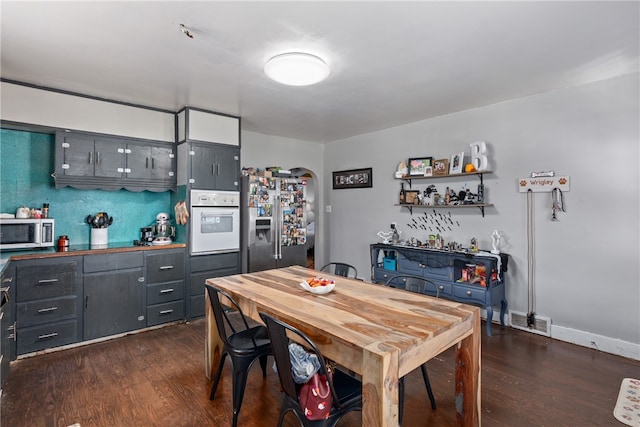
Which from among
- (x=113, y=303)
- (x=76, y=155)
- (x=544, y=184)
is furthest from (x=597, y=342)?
(x=76, y=155)

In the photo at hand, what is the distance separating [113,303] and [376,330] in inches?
124

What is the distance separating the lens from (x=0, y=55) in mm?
2682

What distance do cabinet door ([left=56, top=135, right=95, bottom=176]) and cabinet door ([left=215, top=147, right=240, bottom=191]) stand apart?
4.44ft

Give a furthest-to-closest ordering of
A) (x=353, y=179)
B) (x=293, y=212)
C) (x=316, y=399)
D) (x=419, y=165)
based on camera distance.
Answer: (x=353, y=179)
(x=293, y=212)
(x=419, y=165)
(x=316, y=399)

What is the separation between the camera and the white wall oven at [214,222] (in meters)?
4.02

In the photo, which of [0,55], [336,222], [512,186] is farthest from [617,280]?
[0,55]

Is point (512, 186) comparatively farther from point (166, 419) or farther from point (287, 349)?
point (166, 419)

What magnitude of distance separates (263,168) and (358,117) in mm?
1836

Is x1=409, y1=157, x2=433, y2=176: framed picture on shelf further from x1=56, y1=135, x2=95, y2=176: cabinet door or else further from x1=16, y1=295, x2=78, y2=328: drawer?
x1=16, y1=295, x2=78, y2=328: drawer

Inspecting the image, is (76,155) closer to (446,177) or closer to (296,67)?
(296,67)

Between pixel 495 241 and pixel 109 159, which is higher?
pixel 109 159

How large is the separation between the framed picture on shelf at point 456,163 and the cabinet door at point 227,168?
2.78 meters

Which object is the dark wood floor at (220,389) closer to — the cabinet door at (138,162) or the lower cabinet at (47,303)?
the lower cabinet at (47,303)

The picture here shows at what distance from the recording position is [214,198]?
4.18 m
